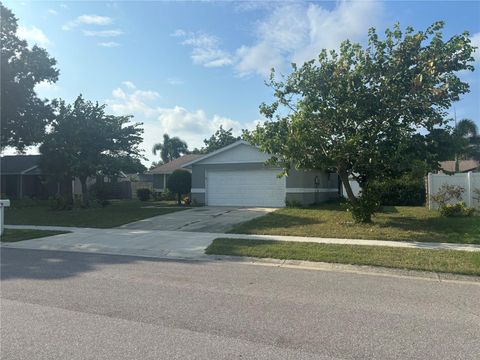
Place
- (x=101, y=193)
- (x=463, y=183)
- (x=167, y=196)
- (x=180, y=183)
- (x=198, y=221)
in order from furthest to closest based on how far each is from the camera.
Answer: (x=167, y=196), (x=101, y=193), (x=180, y=183), (x=463, y=183), (x=198, y=221)

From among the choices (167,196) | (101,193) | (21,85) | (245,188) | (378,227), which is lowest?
(378,227)

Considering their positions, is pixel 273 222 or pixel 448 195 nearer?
pixel 273 222

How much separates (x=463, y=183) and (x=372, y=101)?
7419mm

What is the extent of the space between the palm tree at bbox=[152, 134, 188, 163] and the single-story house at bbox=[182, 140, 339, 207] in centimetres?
4631

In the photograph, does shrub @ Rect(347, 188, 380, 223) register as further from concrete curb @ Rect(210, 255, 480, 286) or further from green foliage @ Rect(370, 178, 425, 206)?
green foliage @ Rect(370, 178, 425, 206)

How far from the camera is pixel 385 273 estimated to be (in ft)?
28.9

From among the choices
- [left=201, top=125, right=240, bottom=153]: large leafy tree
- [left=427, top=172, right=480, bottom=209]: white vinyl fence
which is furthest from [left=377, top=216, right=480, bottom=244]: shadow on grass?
[left=201, top=125, right=240, bottom=153]: large leafy tree

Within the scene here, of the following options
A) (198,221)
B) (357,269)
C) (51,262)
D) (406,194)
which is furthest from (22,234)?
(406,194)

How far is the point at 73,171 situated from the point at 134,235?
1156 cm

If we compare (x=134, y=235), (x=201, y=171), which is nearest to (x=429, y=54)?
(x=134, y=235)

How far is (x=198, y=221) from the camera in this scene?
1728cm

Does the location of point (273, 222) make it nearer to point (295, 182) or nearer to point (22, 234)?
point (295, 182)

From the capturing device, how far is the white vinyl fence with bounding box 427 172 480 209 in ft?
60.5

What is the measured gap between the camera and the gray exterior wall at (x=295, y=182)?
74.1 ft
